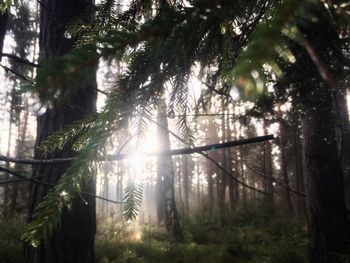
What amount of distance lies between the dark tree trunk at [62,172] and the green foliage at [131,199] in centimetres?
134

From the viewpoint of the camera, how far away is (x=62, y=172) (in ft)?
8.19

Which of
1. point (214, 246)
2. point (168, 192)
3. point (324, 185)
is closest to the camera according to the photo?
point (324, 185)

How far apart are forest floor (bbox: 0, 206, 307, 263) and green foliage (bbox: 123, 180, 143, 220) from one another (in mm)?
7052

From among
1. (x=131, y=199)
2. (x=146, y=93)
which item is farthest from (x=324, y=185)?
(x=146, y=93)

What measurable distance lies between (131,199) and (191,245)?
9010 mm

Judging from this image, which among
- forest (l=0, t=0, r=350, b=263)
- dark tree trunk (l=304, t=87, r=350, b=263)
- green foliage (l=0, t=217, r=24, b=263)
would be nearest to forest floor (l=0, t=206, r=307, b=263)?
green foliage (l=0, t=217, r=24, b=263)

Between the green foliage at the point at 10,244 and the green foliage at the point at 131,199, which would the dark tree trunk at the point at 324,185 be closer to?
the green foliage at the point at 131,199

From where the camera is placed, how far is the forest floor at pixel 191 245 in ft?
25.9

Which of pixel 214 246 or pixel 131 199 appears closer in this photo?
pixel 131 199

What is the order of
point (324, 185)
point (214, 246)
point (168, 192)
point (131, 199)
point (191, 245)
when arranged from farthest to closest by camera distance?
point (168, 192) < point (214, 246) < point (191, 245) < point (324, 185) < point (131, 199)

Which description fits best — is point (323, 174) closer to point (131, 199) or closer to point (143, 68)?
point (131, 199)

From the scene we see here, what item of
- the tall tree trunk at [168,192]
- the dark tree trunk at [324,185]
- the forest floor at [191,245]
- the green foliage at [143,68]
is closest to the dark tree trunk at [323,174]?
the dark tree trunk at [324,185]

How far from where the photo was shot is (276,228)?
12.7 metres

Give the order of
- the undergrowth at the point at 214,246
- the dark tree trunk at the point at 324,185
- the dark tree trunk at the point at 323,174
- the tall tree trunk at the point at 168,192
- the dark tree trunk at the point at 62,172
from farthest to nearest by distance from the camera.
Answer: the tall tree trunk at the point at 168,192
the undergrowth at the point at 214,246
the dark tree trunk at the point at 324,185
the dark tree trunk at the point at 323,174
the dark tree trunk at the point at 62,172
